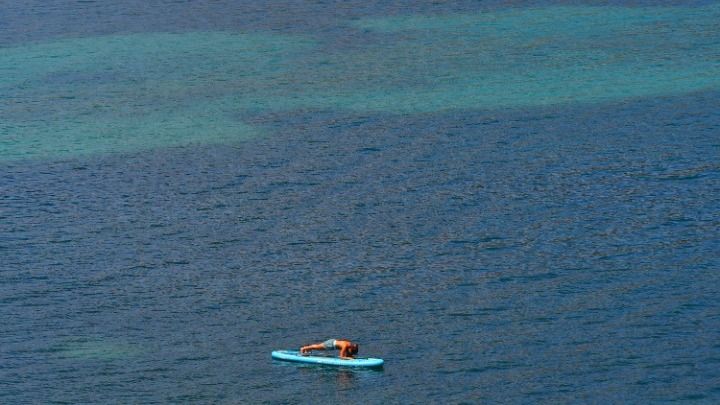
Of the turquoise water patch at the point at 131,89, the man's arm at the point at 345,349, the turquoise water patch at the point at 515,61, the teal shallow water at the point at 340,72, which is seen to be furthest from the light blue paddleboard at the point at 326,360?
the turquoise water patch at the point at 515,61

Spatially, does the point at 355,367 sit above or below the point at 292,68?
below

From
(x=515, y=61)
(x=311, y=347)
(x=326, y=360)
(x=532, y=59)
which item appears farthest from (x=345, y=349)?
(x=532, y=59)

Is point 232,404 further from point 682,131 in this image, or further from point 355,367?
point 682,131

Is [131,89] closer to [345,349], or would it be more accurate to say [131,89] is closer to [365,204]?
[365,204]

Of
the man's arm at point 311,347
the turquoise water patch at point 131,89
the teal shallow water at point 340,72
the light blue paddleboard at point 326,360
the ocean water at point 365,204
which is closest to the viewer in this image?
the light blue paddleboard at point 326,360

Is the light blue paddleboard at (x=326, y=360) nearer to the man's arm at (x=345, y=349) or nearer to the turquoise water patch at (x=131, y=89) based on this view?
the man's arm at (x=345, y=349)

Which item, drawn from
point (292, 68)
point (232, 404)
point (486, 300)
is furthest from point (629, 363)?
point (292, 68)
